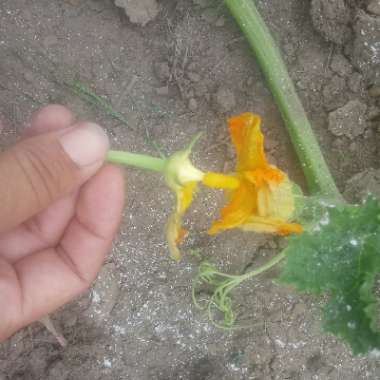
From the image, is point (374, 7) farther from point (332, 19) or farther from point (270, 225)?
point (270, 225)

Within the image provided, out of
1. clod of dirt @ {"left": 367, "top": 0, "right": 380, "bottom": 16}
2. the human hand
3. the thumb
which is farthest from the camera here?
clod of dirt @ {"left": 367, "top": 0, "right": 380, "bottom": 16}

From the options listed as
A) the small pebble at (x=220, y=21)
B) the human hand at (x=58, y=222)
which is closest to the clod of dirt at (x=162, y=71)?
the small pebble at (x=220, y=21)

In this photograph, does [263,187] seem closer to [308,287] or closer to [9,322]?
[308,287]

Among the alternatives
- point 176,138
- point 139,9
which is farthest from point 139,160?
point 139,9

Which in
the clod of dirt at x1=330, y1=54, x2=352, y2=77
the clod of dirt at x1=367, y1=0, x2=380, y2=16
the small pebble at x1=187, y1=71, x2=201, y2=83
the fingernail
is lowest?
the clod of dirt at x1=330, y1=54, x2=352, y2=77

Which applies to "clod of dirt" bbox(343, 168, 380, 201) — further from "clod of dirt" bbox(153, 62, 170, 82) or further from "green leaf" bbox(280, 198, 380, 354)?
"clod of dirt" bbox(153, 62, 170, 82)

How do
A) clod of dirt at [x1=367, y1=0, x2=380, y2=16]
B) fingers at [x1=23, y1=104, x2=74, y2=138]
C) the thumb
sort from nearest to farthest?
1. the thumb
2. fingers at [x1=23, y1=104, x2=74, y2=138]
3. clod of dirt at [x1=367, y1=0, x2=380, y2=16]

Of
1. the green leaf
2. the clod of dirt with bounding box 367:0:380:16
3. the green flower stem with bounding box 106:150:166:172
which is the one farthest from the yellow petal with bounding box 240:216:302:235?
the clod of dirt with bounding box 367:0:380:16

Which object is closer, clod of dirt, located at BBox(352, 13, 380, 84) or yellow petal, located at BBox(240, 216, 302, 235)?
yellow petal, located at BBox(240, 216, 302, 235)
